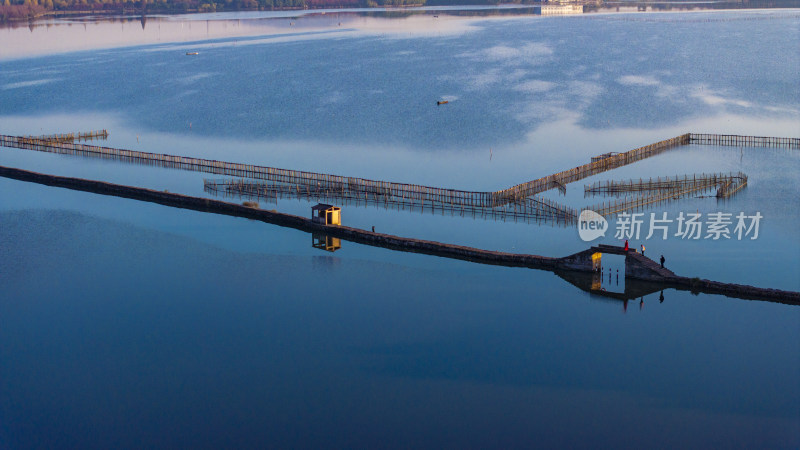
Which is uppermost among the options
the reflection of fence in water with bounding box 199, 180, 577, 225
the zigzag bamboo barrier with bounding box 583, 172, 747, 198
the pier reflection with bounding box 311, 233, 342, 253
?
the zigzag bamboo barrier with bounding box 583, 172, 747, 198

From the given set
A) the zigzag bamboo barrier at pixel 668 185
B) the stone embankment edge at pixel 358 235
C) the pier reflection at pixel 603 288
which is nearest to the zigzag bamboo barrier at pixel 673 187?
the zigzag bamboo barrier at pixel 668 185

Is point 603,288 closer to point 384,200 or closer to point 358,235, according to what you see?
point 358,235

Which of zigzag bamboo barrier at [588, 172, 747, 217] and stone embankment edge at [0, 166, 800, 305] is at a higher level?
zigzag bamboo barrier at [588, 172, 747, 217]

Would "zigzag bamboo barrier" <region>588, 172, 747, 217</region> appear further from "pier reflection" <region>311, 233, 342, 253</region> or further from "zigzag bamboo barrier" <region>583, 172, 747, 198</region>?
"pier reflection" <region>311, 233, 342, 253</region>

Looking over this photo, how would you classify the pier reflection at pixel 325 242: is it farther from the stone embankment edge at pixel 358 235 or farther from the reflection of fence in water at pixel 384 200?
the reflection of fence in water at pixel 384 200

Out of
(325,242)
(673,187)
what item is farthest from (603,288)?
(673,187)

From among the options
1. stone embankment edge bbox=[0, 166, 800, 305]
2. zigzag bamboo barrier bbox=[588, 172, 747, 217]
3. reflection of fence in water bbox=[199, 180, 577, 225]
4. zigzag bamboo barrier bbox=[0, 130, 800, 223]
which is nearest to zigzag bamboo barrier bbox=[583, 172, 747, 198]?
zigzag bamboo barrier bbox=[588, 172, 747, 217]

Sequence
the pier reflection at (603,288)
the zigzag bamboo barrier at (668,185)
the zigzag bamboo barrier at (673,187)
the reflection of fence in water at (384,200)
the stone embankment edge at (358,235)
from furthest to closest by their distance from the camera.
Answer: the zigzag bamboo barrier at (668,185) → the zigzag bamboo barrier at (673,187) → the reflection of fence in water at (384,200) → the pier reflection at (603,288) → the stone embankment edge at (358,235)

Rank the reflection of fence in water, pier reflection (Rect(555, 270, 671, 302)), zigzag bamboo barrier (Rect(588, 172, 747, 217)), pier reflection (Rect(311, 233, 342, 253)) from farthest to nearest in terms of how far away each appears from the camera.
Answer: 1. zigzag bamboo barrier (Rect(588, 172, 747, 217))
2. the reflection of fence in water
3. pier reflection (Rect(311, 233, 342, 253))
4. pier reflection (Rect(555, 270, 671, 302))
